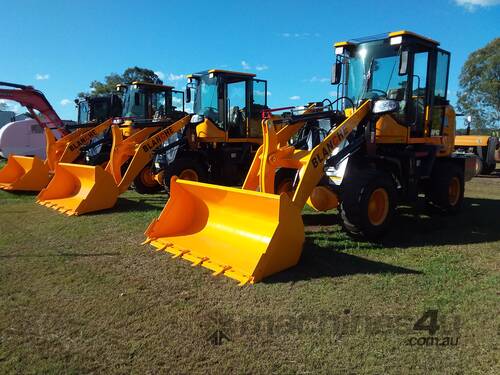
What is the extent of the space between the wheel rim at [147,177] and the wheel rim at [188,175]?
1572mm

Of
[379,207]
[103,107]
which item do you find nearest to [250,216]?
[379,207]

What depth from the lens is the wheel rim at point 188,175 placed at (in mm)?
9508

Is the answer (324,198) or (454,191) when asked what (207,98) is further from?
(454,191)

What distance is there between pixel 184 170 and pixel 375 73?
15.0 feet

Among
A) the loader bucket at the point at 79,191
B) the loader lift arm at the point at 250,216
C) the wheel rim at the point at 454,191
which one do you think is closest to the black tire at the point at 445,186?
the wheel rim at the point at 454,191

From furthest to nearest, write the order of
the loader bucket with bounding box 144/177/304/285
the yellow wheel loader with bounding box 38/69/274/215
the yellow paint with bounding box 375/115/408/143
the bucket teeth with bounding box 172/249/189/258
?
the yellow wheel loader with bounding box 38/69/274/215 → the yellow paint with bounding box 375/115/408/143 → the bucket teeth with bounding box 172/249/189/258 → the loader bucket with bounding box 144/177/304/285

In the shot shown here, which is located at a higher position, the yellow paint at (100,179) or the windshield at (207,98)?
the windshield at (207,98)

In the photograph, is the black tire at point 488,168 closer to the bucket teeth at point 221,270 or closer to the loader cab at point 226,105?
the loader cab at point 226,105

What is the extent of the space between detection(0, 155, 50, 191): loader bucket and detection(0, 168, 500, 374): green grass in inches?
220

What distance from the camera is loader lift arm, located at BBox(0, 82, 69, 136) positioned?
14657 millimetres

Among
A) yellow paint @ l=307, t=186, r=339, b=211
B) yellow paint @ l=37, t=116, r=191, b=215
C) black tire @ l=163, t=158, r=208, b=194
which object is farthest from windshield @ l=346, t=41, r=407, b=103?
yellow paint @ l=37, t=116, r=191, b=215

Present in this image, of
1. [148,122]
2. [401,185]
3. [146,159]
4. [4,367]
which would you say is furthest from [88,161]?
[4,367]

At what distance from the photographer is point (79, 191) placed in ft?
29.7

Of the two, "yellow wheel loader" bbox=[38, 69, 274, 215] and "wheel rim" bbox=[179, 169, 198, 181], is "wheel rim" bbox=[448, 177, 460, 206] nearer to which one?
"yellow wheel loader" bbox=[38, 69, 274, 215]
